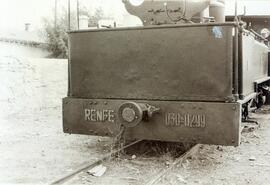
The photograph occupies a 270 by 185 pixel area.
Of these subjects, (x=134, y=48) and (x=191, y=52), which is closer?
(x=191, y=52)

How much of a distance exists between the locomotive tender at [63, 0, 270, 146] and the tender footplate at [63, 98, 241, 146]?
11 mm

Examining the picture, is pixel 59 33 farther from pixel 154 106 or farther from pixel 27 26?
pixel 154 106

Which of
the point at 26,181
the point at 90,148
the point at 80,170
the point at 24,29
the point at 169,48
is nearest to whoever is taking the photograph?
the point at 26,181

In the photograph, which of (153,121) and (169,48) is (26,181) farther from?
(169,48)

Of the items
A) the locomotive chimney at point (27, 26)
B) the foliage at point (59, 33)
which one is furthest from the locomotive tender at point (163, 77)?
the locomotive chimney at point (27, 26)

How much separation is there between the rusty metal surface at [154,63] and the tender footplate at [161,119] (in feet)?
0.45

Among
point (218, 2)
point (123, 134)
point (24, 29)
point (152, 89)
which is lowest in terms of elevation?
point (123, 134)

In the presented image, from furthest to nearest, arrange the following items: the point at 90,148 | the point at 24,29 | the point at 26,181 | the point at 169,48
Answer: the point at 24,29, the point at 90,148, the point at 169,48, the point at 26,181

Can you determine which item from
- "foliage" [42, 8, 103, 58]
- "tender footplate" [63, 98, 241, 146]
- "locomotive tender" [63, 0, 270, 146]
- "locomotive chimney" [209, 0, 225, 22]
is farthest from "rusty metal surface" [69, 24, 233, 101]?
"foliage" [42, 8, 103, 58]

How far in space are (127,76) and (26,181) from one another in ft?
5.86

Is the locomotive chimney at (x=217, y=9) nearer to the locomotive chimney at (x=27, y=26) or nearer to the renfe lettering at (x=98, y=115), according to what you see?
the renfe lettering at (x=98, y=115)

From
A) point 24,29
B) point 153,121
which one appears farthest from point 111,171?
point 24,29

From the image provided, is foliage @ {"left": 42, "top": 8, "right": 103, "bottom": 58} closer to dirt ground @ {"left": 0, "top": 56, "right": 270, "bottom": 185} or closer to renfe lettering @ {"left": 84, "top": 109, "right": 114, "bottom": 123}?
dirt ground @ {"left": 0, "top": 56, "right": 270, "bottom": 185}

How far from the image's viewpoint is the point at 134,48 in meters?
5.14
